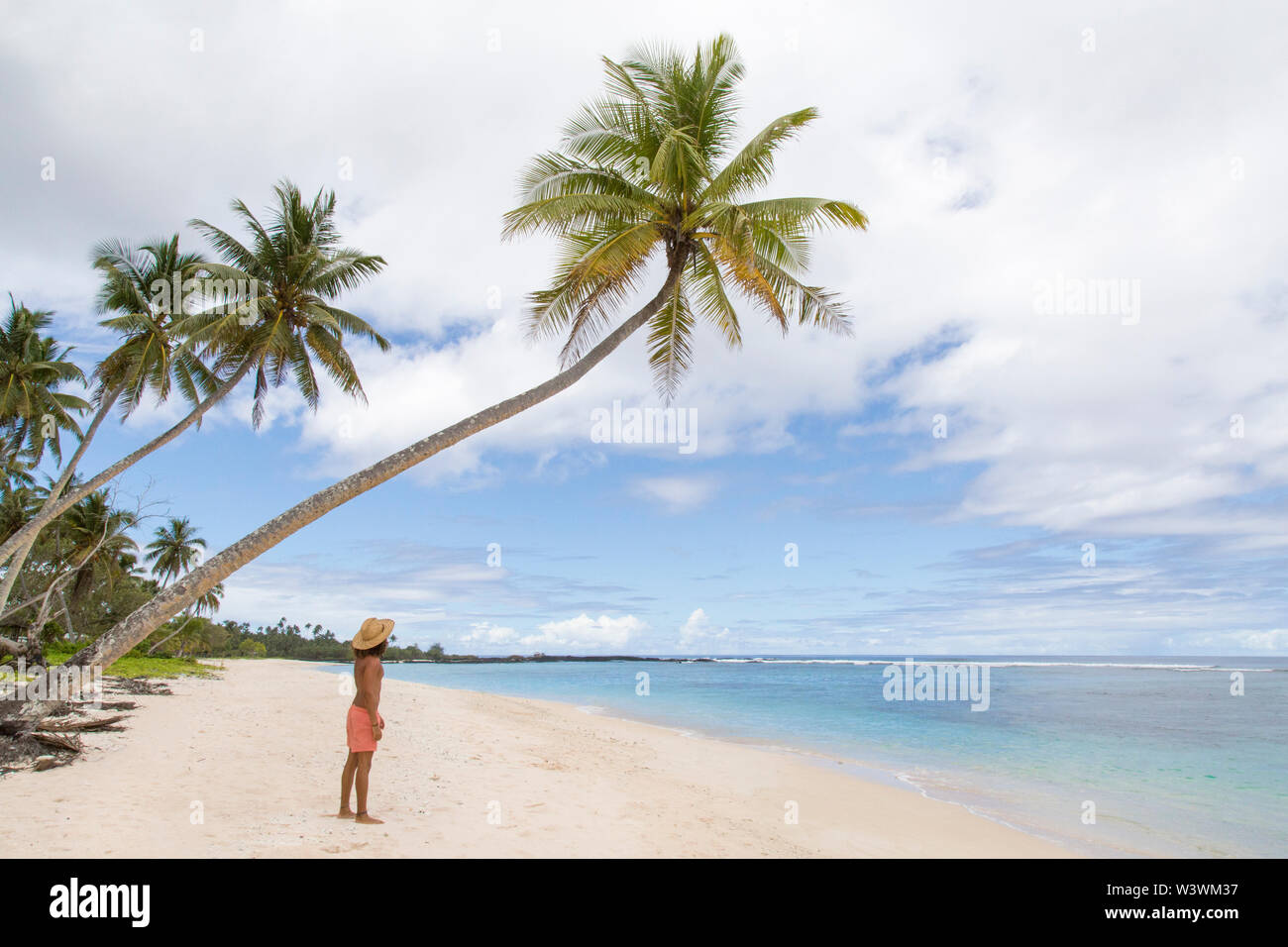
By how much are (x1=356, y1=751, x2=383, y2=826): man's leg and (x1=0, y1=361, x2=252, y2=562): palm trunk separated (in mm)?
9253

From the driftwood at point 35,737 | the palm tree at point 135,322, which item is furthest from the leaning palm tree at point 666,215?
the palm tree at point 135,322

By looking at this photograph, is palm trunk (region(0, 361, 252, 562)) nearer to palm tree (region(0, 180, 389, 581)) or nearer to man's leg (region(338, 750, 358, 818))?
palm tree (region(0, 180, 389, 581))

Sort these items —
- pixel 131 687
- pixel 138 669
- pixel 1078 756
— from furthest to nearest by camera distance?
1. pixel 138 669
2. pixel 131 687
3. pixel 1078 756

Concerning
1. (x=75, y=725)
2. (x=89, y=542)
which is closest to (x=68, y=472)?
(x=75, y=725)

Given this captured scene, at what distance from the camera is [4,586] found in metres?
14.7

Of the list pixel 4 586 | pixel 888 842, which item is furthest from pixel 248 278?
pixel 888 842

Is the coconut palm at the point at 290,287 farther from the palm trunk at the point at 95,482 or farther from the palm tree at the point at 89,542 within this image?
the palm tree at the point at 89,542

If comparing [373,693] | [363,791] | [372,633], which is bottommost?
[363,791]

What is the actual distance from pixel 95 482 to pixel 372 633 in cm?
950

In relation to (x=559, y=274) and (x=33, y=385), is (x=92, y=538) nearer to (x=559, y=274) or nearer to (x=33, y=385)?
(x=33, y=385)

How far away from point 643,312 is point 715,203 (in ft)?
5.80

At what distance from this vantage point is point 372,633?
6461 mm

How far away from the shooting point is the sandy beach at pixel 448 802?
5.46 m

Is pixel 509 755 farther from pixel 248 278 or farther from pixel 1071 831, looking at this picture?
pixel 248 278
